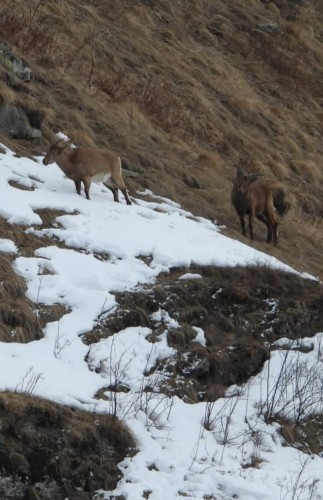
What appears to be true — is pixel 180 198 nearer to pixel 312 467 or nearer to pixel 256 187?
pixel 256 187

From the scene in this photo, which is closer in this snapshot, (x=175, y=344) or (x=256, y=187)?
(x=175, y=344)

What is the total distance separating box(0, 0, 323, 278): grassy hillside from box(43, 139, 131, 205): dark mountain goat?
1.00m

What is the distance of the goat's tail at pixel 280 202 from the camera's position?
1642 cm

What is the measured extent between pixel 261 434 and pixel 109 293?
90.0 inches

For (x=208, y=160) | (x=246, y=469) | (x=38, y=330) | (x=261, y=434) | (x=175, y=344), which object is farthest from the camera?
(x=208, y=160)

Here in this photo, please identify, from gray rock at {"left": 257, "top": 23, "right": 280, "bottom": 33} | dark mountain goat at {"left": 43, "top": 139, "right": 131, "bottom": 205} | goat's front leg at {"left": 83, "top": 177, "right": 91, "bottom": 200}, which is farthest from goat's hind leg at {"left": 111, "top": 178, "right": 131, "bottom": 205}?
gray rock at {"left": 257, "top": 23, "right": 280, "bottom": 33}

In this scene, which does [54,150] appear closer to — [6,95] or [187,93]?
[6,95]

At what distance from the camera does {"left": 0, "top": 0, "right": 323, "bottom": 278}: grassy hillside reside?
14305mm

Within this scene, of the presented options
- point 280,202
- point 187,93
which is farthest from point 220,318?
point 187,93

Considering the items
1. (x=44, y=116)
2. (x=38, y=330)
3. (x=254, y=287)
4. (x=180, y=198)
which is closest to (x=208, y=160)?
(x=180, y=198)

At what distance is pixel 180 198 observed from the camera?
13484 mm

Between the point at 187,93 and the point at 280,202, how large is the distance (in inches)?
208

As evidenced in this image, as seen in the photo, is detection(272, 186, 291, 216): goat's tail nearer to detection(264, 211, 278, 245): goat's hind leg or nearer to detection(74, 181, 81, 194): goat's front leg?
detection(264, 211, 278, 245): goat's hind leg

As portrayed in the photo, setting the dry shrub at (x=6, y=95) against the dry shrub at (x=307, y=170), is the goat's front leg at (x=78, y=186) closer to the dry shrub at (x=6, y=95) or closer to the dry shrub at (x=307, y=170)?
the dry shrub at (x=6, y=95)
